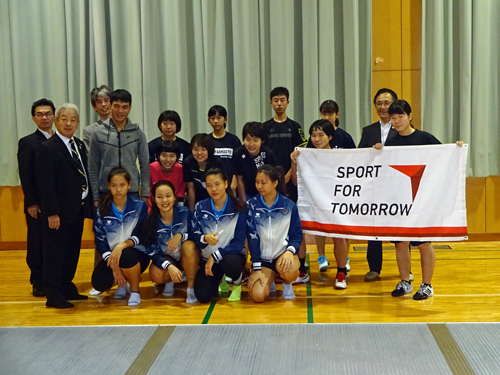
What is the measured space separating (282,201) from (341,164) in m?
0.59

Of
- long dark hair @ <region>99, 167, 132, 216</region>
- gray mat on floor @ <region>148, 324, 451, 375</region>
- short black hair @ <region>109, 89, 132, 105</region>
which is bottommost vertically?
gray mat on floor @ <region>148, 324, 451, 375</region>

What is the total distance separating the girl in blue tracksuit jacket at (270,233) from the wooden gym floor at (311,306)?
0.17 metres

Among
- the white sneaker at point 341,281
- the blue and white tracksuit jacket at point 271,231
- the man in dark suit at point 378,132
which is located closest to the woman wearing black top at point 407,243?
the man in dark suit at point 378,132

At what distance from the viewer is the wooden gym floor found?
3.68m

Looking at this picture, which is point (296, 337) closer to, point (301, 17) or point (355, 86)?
point (355, 86)

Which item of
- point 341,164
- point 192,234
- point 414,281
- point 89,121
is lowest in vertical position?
point 414,281

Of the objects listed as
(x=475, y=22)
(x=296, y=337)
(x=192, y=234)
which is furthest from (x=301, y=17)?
(x=296, y=337)

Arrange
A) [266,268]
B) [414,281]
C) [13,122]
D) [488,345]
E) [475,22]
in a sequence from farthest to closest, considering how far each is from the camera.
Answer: [13,122] → [475,22] → [414,281] → [266,268] → [488,345]

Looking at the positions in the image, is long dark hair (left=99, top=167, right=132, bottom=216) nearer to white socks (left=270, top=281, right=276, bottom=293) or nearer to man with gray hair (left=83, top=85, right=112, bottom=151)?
man with gray hair (left=83, top=85, right=112, bottom=151)

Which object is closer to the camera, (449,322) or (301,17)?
(449,322)

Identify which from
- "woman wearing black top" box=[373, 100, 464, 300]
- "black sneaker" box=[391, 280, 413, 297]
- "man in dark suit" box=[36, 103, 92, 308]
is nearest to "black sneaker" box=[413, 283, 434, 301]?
"woman wearing black top" box=[373, 100, 464, 300]

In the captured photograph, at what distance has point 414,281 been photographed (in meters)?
4.57

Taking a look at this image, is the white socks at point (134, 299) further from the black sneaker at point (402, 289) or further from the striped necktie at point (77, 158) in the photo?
the black sneaker at point (402, 289)

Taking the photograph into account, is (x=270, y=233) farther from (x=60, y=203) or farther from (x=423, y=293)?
(x=60, y=203)
